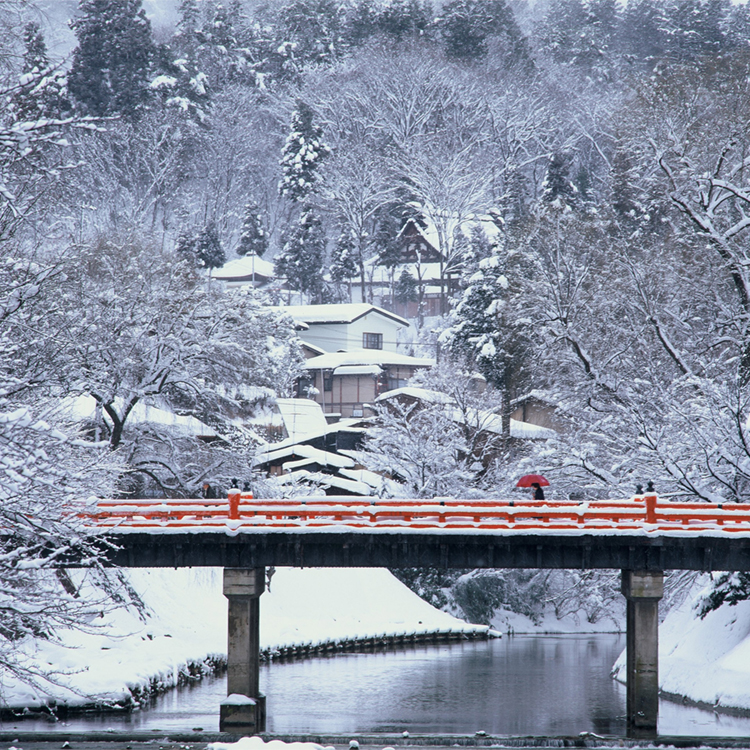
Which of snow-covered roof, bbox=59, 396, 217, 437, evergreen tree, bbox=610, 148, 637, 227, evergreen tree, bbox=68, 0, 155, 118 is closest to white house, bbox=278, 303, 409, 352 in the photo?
evergreen tree, bbox=610, 148, 637, 227

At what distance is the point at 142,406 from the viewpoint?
45.0m

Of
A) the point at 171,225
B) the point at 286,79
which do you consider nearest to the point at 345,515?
the point at 171,225

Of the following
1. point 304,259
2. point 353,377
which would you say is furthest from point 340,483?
point 304,259

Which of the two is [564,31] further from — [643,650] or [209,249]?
[643,650]

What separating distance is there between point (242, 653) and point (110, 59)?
89.8 meters

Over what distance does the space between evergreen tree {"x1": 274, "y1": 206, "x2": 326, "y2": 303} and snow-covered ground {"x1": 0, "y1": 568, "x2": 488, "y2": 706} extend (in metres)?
48.6

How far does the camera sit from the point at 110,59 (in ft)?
340

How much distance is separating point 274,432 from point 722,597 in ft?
124

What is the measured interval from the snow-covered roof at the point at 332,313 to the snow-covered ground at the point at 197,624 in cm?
3560

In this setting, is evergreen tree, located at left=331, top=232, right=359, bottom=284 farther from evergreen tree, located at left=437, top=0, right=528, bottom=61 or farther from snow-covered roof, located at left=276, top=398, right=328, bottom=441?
evergreen tree, located at left=437, top=0, right=528, bottom=61

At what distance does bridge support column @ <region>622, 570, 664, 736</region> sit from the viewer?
26.1 m

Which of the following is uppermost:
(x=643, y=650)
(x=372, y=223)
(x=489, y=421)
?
(x=372, y=223)

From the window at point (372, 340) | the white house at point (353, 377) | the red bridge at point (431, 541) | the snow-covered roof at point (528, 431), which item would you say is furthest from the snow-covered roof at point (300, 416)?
the red bridge at point (431, 541)

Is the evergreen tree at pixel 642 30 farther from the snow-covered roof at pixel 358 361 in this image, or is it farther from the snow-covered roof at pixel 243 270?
the snow-covered roof at pixel 358 361
